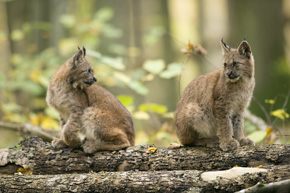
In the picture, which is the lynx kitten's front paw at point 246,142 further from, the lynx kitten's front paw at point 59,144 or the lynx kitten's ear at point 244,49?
the lynx kitten's front paw at point 59,144

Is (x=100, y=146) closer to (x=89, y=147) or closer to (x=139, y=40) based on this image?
(x=89, y=147)

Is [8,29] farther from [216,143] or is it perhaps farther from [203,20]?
[216,143]

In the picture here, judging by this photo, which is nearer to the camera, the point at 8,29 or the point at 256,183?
the point at 256,183

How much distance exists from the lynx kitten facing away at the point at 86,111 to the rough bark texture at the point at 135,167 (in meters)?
0.22

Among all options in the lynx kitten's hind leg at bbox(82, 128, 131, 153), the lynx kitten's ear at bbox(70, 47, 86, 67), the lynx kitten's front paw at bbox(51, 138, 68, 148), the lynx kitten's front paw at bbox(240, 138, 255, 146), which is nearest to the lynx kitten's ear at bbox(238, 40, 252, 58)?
the lynx kitten's front paw at bbox(240, 138, 255, 146)

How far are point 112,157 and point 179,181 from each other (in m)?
1.39

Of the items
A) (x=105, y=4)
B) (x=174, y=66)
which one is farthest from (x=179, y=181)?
(x=105, y=4)

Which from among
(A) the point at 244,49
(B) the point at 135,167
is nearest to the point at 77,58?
(B) the point at 135,167

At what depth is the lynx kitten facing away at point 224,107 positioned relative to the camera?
601 centimetres

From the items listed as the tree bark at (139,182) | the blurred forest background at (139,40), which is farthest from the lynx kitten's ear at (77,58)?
the blurred forest background at (139,40)

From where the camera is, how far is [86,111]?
6.43 m

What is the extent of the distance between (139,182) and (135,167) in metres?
0.70

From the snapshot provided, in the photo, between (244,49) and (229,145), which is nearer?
(229,145)

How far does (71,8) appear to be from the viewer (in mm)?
17172
